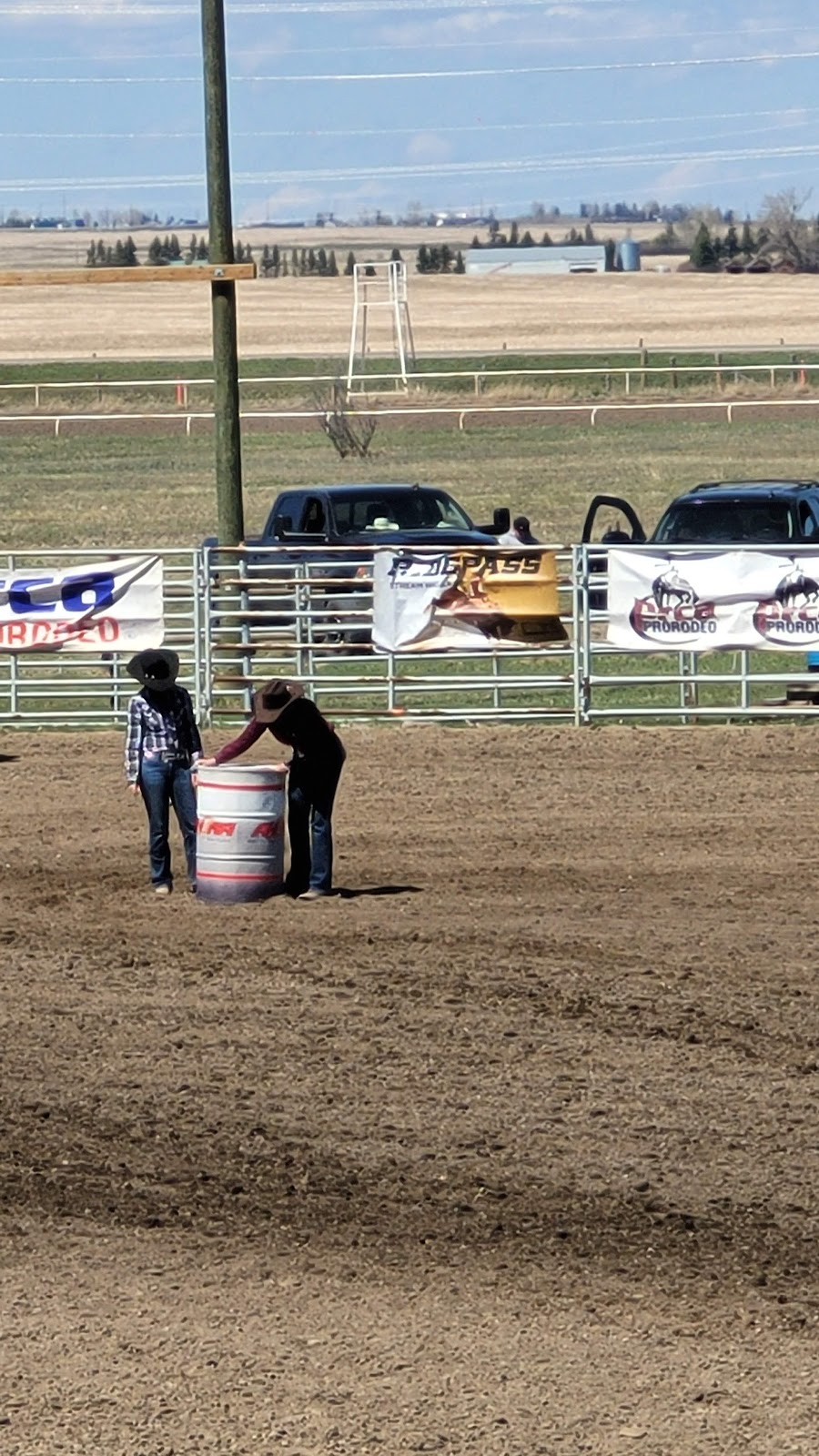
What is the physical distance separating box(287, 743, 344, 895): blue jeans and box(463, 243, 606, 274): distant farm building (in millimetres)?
142621

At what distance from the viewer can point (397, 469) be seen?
46.1 meters

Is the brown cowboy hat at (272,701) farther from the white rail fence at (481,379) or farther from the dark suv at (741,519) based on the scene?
the white rail fence at (481,379)

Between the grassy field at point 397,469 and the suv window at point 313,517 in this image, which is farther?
the grassy field at point 397,469

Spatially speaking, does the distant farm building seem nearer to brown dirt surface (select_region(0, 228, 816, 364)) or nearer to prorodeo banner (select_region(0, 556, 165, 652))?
brown dirt surface (select_region(0, 228, 816, 364))

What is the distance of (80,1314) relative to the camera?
22.1ft

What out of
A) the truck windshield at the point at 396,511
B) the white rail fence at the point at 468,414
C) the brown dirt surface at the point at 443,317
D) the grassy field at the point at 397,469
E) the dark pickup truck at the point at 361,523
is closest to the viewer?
the dark pickup truck at the point at 361,523

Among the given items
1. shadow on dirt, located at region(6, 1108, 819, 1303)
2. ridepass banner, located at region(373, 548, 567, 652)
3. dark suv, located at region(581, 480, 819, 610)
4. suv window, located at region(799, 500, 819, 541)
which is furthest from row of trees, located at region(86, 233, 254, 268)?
shadow on dirt, located at region(6, 1108, 819, 1303)

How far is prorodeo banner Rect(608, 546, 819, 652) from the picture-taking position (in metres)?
17.6

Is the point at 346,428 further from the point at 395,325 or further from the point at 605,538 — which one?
the point at 395,325

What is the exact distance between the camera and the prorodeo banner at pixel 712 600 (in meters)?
17.6

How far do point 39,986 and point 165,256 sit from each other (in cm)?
13518

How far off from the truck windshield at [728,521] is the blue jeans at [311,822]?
8.70 meters

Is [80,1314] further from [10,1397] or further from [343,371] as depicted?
[343,371]

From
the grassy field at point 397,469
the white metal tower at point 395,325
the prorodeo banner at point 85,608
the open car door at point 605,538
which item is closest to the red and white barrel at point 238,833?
the prorodeo banner at point 85,608
